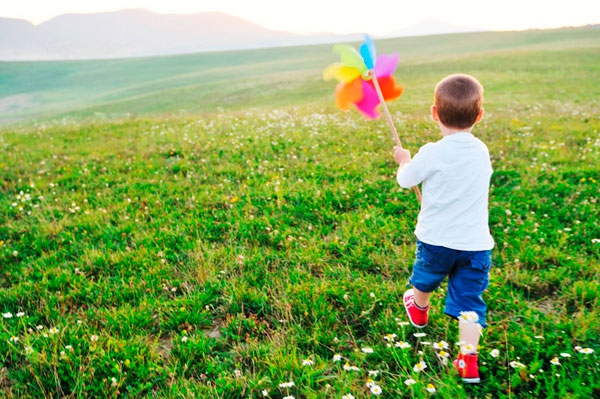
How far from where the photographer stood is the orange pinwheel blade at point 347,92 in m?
3.79

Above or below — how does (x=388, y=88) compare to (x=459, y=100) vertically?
above

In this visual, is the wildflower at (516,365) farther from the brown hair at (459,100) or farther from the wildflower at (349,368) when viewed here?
the brown hair at (459,100)

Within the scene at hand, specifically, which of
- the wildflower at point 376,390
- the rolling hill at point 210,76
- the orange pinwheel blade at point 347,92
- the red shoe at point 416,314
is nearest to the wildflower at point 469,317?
Result: the red shoe at point 416,314

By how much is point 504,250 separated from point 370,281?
1635 mm

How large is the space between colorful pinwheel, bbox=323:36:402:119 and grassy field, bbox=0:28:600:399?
163cm

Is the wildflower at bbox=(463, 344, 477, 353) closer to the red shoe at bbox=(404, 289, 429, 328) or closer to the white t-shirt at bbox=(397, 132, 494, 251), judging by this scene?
the red shoe at bbox=(404, 289, 429, 328)

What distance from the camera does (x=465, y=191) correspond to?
292cm

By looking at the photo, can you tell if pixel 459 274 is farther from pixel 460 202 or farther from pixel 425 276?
pixel 460 202

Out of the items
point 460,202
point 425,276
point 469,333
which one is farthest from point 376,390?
point 460,202

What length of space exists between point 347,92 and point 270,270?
1955 millimetres

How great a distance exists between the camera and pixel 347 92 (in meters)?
3.82

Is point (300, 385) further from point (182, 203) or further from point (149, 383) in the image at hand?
point (182, 203)

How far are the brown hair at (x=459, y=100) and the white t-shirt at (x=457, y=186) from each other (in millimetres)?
104

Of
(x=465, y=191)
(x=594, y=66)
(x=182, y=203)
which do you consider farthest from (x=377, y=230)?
(x=594, y=66)
